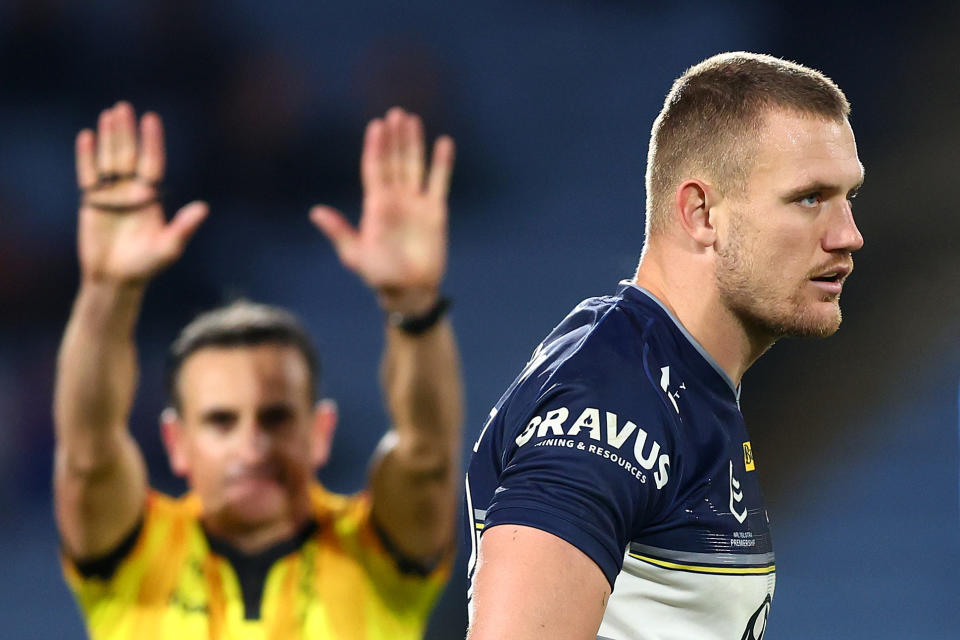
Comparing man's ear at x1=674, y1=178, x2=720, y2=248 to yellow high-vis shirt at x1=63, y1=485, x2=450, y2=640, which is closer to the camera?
man's ear at x1=674, y1=178, x2=720, y2=248

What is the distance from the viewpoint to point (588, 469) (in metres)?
0.91

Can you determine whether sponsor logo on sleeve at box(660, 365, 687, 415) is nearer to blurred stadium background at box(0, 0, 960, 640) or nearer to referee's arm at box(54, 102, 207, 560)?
blurred stadium background at box(0, 0, 960, 640)

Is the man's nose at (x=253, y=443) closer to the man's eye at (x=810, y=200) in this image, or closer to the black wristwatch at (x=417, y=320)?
the black wristwatch at (x=417, y=320)

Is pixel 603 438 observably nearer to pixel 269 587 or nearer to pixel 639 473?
pixel 639 473

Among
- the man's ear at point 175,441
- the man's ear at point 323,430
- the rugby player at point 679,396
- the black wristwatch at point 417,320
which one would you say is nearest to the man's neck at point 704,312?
the rugby player at point 679,396

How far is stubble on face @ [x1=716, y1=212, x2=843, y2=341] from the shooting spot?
1148mm

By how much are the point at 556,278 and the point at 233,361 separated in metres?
0.86

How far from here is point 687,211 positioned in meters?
1.19

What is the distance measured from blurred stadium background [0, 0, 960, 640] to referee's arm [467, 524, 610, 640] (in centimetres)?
178

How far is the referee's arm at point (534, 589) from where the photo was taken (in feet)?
2.76

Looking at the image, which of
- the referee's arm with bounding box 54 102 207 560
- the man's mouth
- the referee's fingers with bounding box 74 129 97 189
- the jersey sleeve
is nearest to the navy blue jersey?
the jersey sleeve

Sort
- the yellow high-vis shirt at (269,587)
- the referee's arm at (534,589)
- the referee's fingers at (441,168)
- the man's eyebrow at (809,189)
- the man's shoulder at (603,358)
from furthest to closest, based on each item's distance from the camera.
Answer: the referee's fingers at (441,168), the yellow high-vis shirt at (269,587), the man's eyebrow at (809,189), the man's shoulder at (603,358), the referee's arm at (534,589)

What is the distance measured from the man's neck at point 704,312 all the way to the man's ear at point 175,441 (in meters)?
1.74

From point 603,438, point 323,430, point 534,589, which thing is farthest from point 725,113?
point 323,430
